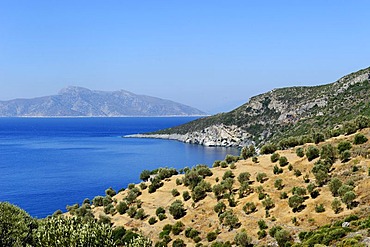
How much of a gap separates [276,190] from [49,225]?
1109 inches

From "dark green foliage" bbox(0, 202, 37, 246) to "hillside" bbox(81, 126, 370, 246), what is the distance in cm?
1327

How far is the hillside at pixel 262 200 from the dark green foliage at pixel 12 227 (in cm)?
1327

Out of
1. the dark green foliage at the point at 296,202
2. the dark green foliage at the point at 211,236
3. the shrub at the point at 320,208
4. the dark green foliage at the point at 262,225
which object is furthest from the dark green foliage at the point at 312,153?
the dark green foliage at the point at 211,236

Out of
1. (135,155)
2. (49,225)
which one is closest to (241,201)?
(49,225)

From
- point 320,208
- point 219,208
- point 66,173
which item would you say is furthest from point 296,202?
point 66,173

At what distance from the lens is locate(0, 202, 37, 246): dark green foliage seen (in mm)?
41025

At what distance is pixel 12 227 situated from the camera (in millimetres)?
42156

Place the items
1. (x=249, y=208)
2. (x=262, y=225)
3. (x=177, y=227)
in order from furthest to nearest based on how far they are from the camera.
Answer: (x=177, y=227), (x=249, y=208), (x=262, y=225)

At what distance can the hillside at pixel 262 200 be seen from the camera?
38.2 meters

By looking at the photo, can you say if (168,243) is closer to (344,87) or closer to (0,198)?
(0,198)

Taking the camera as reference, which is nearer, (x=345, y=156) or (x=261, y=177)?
(x=345, y=156)

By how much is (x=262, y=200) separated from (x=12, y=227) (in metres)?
29.0

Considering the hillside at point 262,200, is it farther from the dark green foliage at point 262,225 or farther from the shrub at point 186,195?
the shrub at point 186,195

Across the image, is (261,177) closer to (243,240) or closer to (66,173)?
(243,240)
